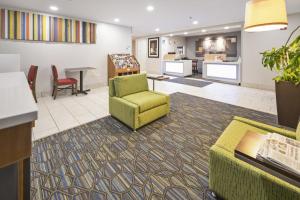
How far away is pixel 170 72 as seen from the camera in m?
10.1

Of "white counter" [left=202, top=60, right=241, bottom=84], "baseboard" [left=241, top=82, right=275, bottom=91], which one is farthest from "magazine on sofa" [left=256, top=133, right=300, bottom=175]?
"white counter" [left=202, top=60, right=241, bottom=84]

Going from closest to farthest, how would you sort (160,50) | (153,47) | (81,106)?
(81,106)
(160,50)
(153,47)

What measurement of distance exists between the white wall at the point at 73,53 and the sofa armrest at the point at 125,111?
3.31 meters

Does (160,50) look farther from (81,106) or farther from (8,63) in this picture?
(8,63)

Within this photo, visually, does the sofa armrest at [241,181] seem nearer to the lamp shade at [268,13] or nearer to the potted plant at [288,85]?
the lamp shade at [268,13]

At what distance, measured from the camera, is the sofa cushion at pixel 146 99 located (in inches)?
116

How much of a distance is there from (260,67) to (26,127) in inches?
281

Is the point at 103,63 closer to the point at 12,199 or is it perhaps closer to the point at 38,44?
the point at 38,44

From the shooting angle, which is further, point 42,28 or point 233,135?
point 42,28

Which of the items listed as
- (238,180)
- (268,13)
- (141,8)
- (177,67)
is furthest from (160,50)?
(238,180)

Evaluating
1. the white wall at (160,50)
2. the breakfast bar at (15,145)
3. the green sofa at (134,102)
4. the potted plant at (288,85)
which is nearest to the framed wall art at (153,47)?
the white wall at (160,50)

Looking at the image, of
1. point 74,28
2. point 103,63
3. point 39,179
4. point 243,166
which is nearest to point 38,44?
point 74,28

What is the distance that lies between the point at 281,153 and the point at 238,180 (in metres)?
0.36

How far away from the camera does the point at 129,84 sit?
336 centimetres
